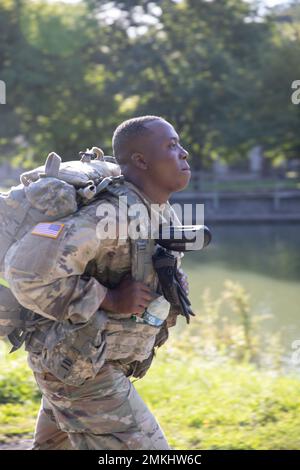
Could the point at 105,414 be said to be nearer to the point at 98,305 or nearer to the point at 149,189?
the point at 98,305

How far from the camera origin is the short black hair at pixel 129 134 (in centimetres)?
302

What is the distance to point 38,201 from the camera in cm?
274

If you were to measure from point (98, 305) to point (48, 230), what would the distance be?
32 cm

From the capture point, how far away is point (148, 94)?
117ft

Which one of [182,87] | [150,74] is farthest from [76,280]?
[150,74]

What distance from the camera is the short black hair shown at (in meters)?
3.02

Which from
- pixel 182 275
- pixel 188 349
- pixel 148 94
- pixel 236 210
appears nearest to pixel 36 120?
pixel 148 94

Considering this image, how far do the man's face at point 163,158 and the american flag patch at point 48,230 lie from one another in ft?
1.63

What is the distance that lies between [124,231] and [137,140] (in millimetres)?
398

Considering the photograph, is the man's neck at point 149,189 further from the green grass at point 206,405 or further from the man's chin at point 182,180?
the green grass at point 206,405

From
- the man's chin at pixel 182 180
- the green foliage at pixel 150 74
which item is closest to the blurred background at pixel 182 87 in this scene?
the green foliage at pixel 150 74
